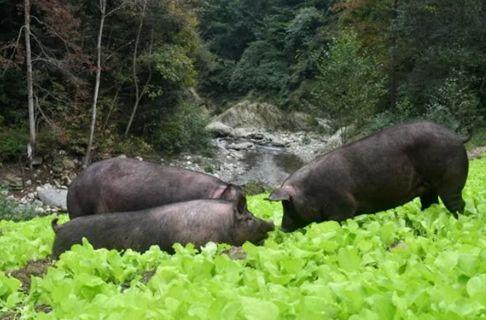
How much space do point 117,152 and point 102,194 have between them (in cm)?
2252

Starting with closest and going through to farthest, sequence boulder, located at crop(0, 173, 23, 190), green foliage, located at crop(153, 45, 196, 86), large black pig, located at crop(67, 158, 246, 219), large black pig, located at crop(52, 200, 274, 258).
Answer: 1. large black pig, located at crop(52, 200, 274, 258)
2. large black pig, located at crop(67, 158, 246, 219)
3. boulder, located at crop(0, 173, 23, 190)
4. green foliage, located at crop(153, 45, 196, 86)

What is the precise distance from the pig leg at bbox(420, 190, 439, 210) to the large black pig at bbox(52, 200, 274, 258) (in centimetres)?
228

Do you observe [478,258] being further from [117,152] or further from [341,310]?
[117,152]

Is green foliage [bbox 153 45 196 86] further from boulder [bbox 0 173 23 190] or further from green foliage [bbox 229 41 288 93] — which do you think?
green foliage [bbox 229 41 288 93]

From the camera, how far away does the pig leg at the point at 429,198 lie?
25.9 ft

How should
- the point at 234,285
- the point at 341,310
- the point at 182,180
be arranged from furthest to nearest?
1. the point at 182,180
2. the point at 234,285
3. the point at 341,310

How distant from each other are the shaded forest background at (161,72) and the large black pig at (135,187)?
16021 mm

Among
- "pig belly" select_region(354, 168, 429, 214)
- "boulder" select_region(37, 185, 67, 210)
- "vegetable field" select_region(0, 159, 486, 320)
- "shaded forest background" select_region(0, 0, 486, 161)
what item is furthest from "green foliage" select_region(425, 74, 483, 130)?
"vegetable field" select_region(0, 159, 486, 320)

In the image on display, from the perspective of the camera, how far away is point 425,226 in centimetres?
619

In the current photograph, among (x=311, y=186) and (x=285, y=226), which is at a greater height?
(x=311, y=186)

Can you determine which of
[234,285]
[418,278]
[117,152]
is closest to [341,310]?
[418,278]

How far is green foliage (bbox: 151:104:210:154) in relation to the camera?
114ft

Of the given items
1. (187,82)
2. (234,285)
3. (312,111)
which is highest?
(234,285)

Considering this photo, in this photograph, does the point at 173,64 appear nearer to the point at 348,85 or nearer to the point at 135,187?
the point at 348,85
